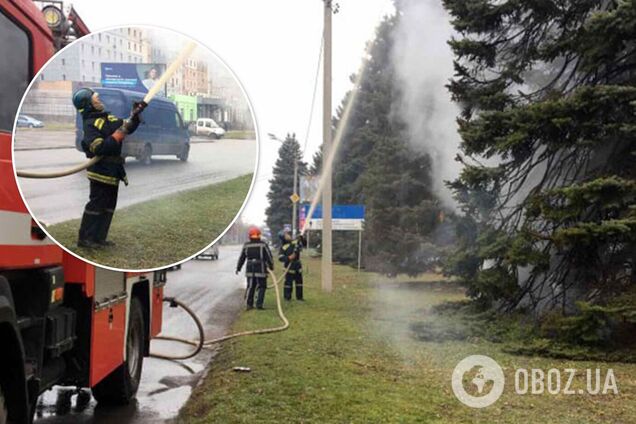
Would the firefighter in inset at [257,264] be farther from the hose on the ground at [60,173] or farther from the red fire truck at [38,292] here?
the hose on the ground at [60,173]

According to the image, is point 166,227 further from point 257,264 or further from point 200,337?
point 257,264

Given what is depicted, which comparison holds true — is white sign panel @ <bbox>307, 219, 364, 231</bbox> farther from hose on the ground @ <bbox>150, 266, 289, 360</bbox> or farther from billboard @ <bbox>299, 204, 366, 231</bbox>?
hose on the ground @ <bbox>150, 266, 289, 360</bbox>

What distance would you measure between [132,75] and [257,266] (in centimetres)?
1127

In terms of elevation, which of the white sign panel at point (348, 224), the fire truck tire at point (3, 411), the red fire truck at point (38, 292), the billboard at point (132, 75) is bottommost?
the white sign panel at point (348, 224)

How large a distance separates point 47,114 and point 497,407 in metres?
4.82

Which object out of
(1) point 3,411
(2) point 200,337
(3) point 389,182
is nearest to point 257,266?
(2) point 200,337

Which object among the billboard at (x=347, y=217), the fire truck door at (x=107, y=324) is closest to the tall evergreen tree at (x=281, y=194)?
the billboard at (x=347, y=217)

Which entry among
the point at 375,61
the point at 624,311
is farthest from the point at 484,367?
the point at 375,61

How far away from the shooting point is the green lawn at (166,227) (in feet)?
13.6

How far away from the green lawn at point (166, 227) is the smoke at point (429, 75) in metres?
9.25

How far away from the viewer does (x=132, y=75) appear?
4.15 m

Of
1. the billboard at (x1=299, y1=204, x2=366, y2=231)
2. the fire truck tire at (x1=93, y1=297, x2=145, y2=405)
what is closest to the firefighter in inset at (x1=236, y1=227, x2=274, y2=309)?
the billboard at (x1=299, y1=204, x2=366, y2=231)

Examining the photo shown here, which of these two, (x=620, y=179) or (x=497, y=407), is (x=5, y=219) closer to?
(x=497, y=407)

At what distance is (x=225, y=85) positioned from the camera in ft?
14.2
